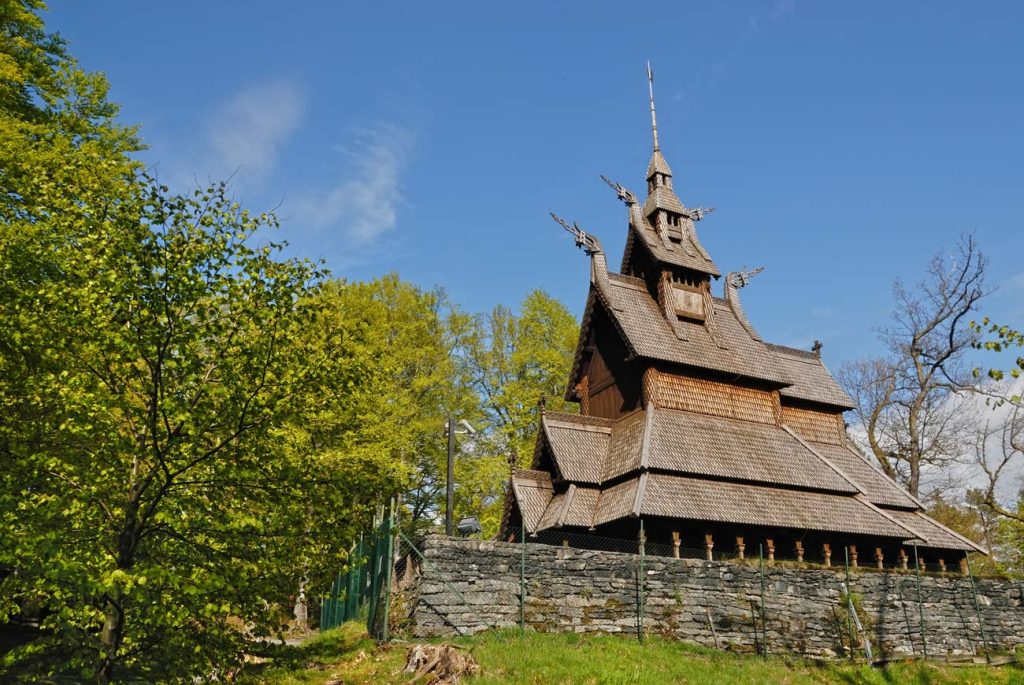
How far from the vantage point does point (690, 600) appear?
1736 cm

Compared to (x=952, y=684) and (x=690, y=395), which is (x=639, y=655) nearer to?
(x=952, y=684)

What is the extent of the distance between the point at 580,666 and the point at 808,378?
21.9m

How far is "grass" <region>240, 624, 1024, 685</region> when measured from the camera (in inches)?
511

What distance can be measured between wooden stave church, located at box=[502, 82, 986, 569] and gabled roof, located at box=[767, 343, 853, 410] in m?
0.08

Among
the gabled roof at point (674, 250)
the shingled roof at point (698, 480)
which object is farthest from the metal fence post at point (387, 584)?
the gabled roof at point (674, 250)

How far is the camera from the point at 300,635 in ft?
86.1

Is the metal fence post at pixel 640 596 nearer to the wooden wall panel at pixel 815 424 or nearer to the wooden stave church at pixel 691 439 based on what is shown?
the wooden stave church at pixel 691 439

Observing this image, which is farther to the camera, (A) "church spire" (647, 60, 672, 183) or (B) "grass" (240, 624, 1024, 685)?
(A) "church spire" (647, 60, 672, 183)

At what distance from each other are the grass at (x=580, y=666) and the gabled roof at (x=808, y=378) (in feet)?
45.3

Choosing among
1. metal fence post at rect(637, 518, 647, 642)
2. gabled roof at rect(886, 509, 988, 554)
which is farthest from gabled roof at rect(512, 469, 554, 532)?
gabled roof at rect(886, 509, 988, 554)

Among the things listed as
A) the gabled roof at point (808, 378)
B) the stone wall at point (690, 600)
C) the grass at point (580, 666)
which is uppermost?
the gabled roof at point (808, 378)

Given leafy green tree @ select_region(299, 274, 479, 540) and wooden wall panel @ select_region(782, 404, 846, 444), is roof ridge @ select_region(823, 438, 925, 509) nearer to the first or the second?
wooden wall panel @ select_region(782, 404, 846, 444)

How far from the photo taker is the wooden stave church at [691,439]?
22.1 m

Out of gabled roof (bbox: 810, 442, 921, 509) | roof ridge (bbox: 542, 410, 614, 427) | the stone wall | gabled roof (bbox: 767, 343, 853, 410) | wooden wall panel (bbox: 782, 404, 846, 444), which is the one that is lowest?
the stone wall
